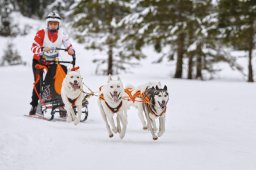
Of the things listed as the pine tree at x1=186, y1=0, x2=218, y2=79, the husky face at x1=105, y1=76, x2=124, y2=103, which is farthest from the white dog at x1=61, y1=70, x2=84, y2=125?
the pine tree at x1=186, y1=0, x2=218, y2=79

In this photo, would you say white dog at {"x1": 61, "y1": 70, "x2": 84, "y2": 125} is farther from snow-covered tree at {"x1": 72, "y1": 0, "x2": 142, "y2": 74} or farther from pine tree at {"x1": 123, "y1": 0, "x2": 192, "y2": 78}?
snow-covered tree at {"x1": 72, "y1": 0, "x2": 142, "y2": 74}

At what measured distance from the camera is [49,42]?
9031 mm

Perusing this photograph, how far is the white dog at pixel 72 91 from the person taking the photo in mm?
7957

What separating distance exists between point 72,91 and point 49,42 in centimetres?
151

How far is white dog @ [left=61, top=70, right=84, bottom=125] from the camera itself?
7.96m

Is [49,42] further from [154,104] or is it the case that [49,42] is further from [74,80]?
[154,104]

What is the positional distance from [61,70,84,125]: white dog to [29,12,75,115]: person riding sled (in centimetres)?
92

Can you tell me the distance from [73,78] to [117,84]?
1.42 metres

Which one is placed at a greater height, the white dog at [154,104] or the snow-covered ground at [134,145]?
the white dog at [154,104]

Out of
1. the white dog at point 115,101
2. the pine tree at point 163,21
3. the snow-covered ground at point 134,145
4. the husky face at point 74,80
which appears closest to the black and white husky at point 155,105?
the snow-covered ground at point 134,145

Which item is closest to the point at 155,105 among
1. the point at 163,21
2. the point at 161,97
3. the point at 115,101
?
the point at 161,97

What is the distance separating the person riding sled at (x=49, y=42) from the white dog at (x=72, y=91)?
92 centimetres

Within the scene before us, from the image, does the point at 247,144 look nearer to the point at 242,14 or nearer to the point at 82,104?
the point at 82,104

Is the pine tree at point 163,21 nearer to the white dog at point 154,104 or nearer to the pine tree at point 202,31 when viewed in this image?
the pine tree at point 202,31
